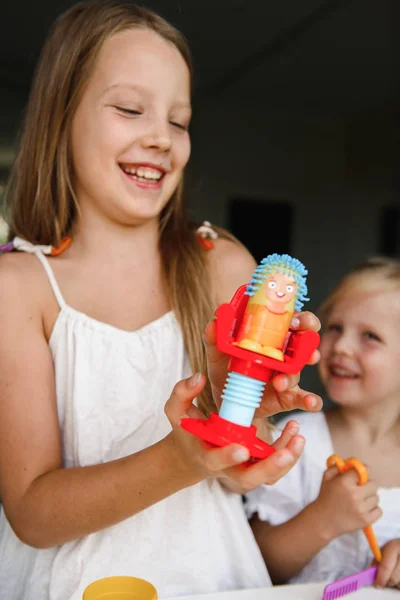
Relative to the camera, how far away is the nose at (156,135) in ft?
3.56

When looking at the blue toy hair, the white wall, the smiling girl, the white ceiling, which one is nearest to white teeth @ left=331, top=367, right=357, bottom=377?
the smiling girl

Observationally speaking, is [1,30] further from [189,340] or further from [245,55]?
[189,340]

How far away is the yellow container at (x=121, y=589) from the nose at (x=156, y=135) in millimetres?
672

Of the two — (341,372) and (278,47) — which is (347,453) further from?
(278,47)

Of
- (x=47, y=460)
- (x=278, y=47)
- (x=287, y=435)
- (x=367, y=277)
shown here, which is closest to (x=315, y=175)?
(x=278, y=47)

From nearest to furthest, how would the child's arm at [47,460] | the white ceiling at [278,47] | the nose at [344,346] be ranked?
1. the child's arm at [47,460]
2. the nose at [344,346]
3. the white ceiling at [278,47]

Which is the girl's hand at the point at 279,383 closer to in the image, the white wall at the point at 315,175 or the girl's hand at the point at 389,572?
the girl's hand at the point at 389,572

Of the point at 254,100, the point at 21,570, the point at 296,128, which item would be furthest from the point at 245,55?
the point at 21,570

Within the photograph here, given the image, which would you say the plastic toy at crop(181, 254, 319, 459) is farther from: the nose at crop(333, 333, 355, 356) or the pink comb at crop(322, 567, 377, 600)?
the nose at crop(333, 333, 355, 356)

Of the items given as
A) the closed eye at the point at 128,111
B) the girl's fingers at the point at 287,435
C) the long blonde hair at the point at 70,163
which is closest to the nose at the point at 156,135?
the closed eye at the point at 128,111

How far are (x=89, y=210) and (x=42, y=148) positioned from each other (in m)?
0.15

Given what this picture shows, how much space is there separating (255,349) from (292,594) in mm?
465

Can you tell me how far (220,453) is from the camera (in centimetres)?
67

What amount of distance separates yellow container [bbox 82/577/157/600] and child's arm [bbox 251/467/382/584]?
51cm
